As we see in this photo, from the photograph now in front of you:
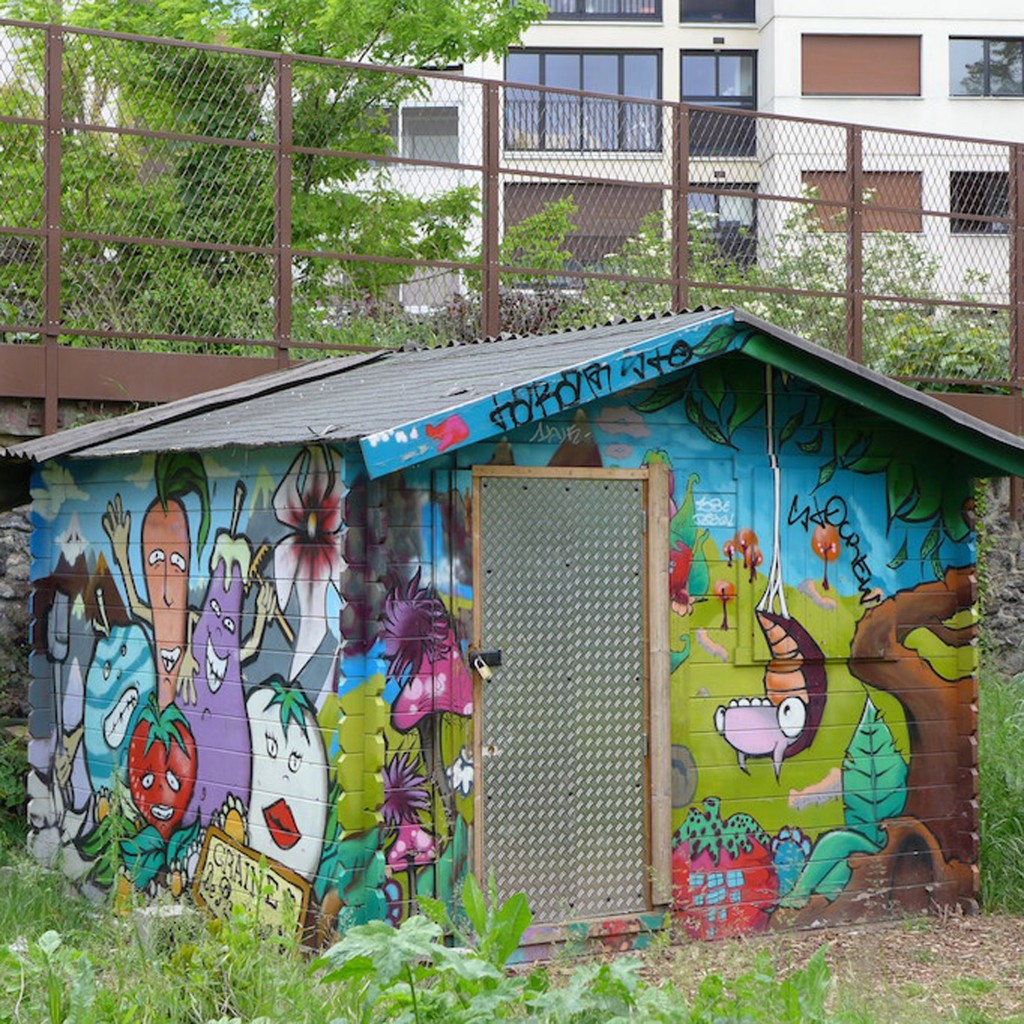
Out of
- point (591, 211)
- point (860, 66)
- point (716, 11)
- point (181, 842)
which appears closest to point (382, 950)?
point (181, 842)

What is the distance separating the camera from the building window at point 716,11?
Answer: 1464 inches

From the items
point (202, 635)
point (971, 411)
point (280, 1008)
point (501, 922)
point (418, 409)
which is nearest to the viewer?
point (501, 922)

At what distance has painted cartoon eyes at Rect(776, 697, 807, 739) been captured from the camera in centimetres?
940

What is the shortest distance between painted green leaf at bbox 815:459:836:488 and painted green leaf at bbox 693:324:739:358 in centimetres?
113

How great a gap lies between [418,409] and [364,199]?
6.88 meters

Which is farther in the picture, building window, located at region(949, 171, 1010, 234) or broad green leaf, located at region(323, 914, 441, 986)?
building window, located at region(949, 171, 1010, 234)

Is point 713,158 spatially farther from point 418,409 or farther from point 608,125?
point 418,409

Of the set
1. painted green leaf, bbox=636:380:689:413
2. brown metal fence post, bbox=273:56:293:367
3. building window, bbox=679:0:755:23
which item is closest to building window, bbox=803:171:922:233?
brown metal fence post, bbox=273:56:293:367

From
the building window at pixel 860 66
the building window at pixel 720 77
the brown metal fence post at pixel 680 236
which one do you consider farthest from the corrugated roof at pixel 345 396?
the building window at pixel 720 77

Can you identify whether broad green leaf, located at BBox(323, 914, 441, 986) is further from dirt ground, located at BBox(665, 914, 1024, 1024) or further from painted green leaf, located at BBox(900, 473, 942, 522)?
painted green leaf, located at BBox(900, 473, 942, 522)

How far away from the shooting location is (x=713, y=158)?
51.0 ft

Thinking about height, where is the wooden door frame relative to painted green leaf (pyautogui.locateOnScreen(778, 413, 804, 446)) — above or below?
below

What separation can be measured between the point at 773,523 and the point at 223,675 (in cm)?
295

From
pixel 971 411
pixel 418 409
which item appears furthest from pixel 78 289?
pixel 971 411
